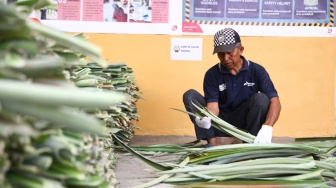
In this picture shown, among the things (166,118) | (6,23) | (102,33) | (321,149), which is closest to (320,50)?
(166,118)

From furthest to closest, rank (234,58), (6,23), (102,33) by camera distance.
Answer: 1. (102,33)
2. (234,58)
3. (6,23)

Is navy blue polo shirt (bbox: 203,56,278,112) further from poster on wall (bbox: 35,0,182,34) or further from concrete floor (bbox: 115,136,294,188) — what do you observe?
poster on wall (bbox: 35,0,182,34)

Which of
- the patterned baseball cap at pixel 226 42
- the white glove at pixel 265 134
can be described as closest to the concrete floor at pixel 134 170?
the white glove at pixel 265 134

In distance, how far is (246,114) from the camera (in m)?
4.43

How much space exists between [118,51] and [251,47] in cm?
134

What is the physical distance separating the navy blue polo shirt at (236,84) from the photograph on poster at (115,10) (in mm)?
1427

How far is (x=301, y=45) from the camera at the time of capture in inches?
227

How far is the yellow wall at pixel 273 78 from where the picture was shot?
5.76 metres

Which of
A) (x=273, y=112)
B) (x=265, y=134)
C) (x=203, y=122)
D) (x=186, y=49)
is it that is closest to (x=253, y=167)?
(x=265, y=134)

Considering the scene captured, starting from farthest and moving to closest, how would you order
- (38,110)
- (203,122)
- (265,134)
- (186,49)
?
1. (186,49)
2. (203,122)
3. (265,134)
4. (38,110)

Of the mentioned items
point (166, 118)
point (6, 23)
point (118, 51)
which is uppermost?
point (6, 23)

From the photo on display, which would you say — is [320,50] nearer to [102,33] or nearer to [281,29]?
[281,29]

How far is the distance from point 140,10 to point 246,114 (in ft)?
5.82

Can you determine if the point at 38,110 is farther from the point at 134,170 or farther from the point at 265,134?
the point at 265,134
